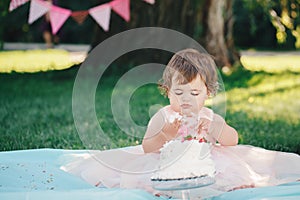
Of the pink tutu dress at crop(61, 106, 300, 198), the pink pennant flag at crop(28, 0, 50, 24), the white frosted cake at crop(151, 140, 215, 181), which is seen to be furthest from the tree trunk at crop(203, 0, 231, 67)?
the white frosted cake at crop(151, 140, 215, 181)

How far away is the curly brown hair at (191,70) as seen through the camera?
231 centimetres

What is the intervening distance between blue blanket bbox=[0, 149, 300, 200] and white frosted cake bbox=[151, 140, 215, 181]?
11 cm

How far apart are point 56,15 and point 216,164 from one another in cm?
335

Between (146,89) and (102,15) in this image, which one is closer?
(102,15)

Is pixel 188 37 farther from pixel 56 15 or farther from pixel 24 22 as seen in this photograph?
pixel 24 22

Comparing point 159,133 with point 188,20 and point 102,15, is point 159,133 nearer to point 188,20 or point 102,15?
point 102,15

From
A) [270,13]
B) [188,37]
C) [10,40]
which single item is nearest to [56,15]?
[188,37]

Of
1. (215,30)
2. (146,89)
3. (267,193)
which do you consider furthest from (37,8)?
(267,193)

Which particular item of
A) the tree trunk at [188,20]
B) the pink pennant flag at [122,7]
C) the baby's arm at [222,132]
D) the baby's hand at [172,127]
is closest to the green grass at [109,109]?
the tree trunk at [188,20]

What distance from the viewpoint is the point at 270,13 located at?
727 cm

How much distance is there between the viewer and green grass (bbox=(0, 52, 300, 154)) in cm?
363

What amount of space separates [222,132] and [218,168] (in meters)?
0.19

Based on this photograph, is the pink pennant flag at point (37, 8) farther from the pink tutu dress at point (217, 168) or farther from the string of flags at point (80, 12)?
the pink tutu dress at point (217, 168)

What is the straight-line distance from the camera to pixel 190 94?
2316 mm
